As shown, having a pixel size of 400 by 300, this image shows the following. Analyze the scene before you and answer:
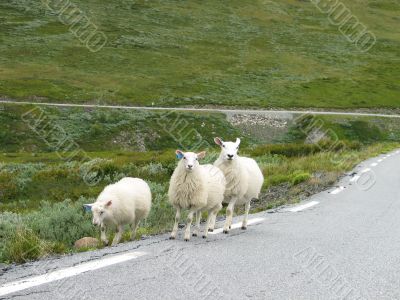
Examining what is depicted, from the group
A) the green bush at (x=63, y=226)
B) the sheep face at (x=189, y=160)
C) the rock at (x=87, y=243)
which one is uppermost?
the sheep face at (x=189, y=160)

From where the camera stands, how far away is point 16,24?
8856 cm

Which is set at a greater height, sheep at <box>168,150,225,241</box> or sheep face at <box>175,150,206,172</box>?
sheep face at <box>175,150,206,172</box>

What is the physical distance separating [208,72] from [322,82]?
18.3 metres

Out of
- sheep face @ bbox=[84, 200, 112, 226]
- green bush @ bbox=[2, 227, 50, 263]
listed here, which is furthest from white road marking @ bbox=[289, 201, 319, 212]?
green bush @ bbox=[2, 227, 50, 263]

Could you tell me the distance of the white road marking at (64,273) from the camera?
5298 mm

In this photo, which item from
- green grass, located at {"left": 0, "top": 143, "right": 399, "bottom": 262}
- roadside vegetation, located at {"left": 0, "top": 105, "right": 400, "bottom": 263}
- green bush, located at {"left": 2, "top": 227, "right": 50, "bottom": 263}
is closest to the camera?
green bush, located at {"left": 2, "top": 227, "right": 50, "bottom": 263}

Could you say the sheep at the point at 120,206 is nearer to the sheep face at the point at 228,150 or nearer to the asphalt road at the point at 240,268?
the asphalt road at the point at 240,268

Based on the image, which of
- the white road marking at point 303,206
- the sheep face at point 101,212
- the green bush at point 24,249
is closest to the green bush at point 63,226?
the sheep face at point 101,212

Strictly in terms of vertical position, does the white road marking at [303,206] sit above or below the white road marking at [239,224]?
below

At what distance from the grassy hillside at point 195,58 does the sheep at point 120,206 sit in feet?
164

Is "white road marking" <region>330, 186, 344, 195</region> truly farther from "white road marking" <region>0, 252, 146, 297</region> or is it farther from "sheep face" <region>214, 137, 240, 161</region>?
"white road marking" <region>0, 252, 146, 297</region>

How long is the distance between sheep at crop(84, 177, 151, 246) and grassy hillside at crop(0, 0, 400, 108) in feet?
164

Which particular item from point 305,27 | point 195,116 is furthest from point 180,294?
point 305,27

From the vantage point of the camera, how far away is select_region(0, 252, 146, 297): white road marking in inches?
209
